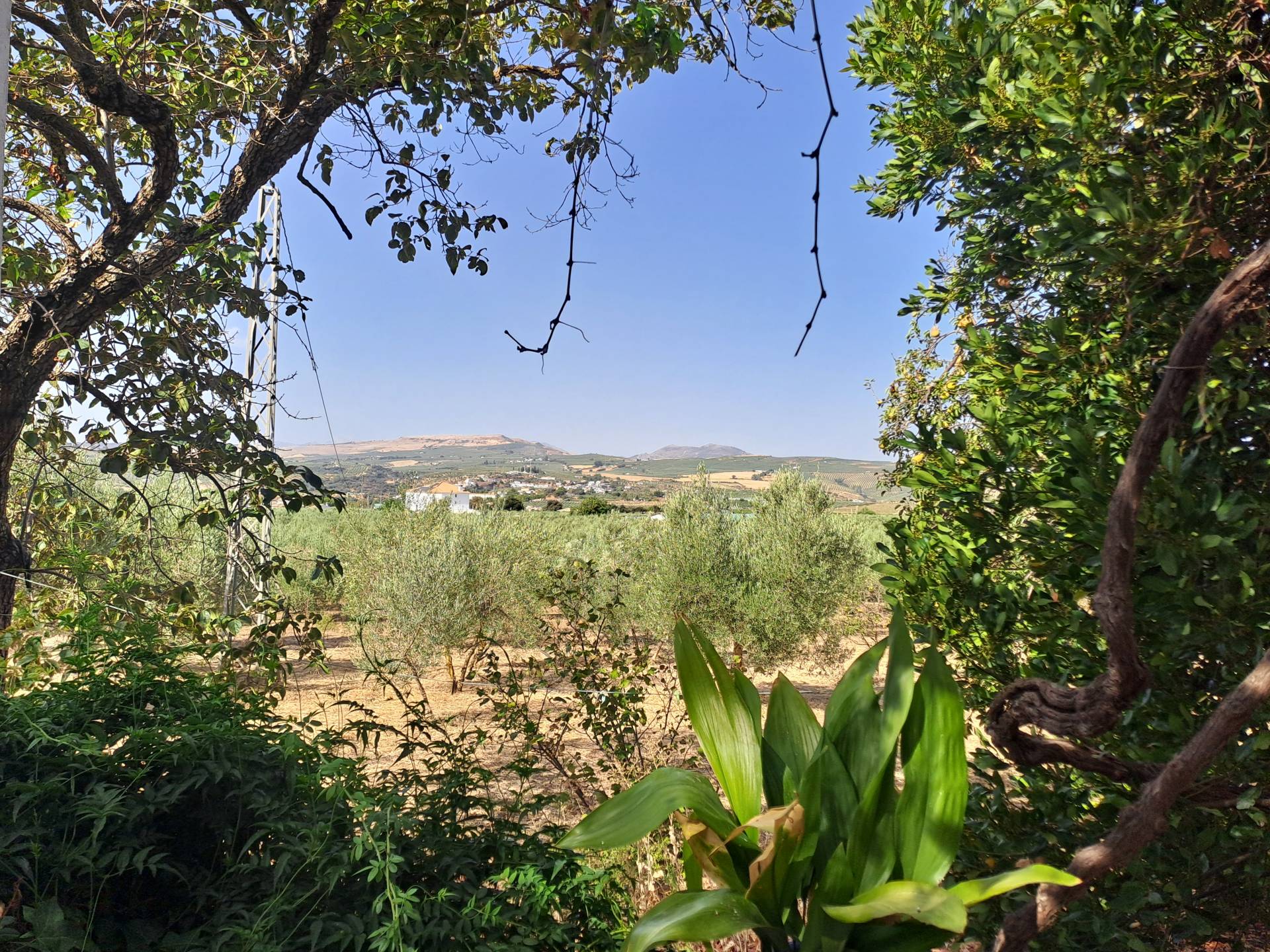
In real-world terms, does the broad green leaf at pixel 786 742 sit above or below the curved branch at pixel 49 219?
below

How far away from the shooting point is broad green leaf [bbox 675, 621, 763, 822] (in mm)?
1425

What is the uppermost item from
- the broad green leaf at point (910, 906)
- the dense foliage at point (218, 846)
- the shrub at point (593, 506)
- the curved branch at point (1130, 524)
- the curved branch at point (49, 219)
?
the curved branch at point (49, 219)

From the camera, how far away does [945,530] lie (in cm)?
186

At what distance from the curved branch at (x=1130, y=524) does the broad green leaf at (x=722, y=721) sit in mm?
550

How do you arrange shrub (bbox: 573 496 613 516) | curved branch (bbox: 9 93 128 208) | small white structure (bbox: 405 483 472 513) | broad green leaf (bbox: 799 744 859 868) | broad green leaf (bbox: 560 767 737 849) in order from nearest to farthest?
broad green leaf (bbox: 560 767 737 849)
broad green leaf (bbox: 799 744 859 868)
curved branch (bbox: 9 93 128 208)
small white structure (bbox: 405 483 472 513)
shrub (bbox: 573 496 613 516)

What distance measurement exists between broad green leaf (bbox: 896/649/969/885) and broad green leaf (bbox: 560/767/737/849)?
306 millimetres

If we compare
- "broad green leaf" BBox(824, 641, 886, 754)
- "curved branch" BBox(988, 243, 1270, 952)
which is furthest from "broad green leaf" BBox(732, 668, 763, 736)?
"curved branch" BBox(988, 243, 1270, 952)

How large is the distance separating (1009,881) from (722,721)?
1.91 feet

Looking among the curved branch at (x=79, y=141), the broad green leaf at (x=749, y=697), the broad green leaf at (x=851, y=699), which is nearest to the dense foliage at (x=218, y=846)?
the broad green leaf at (x=749, y=697)

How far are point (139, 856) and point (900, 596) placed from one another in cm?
178

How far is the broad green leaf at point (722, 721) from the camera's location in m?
1.42

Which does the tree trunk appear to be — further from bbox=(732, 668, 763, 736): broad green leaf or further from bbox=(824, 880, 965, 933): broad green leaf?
bbox=(824, 880, 965, 933): broad green leaf

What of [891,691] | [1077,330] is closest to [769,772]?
[891,691]

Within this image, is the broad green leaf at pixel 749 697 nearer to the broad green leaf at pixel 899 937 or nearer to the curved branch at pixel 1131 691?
the broad green leaf at pixel 899 937
